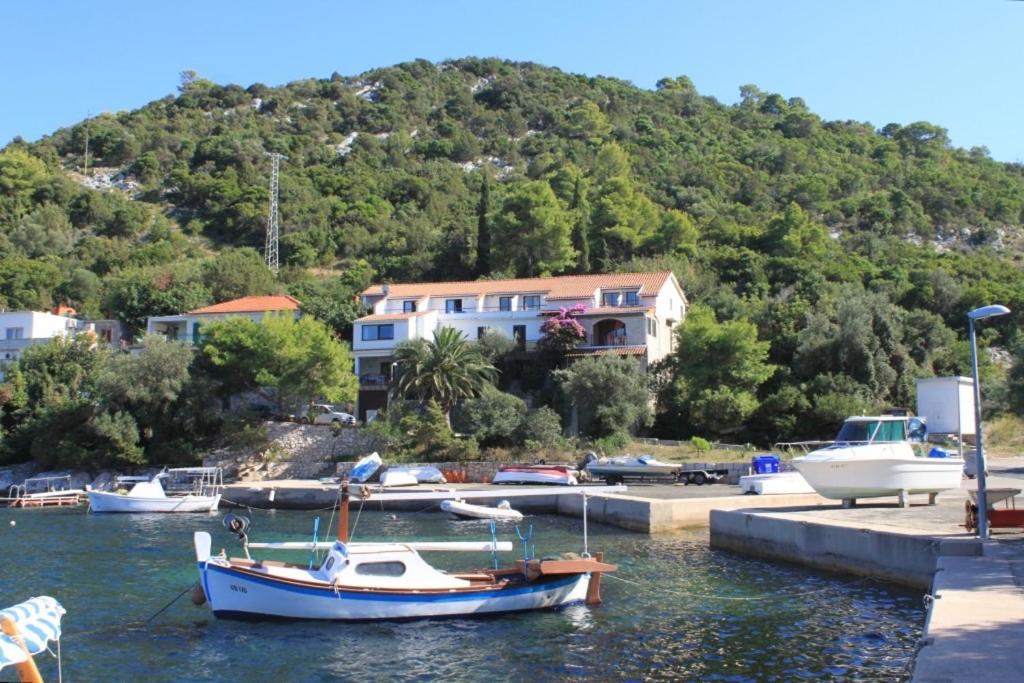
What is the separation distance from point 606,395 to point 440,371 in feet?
32.7

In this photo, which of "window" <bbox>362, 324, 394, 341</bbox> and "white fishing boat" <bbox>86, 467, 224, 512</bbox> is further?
"window" <bbox>362, 324, 394, 341</bbox>

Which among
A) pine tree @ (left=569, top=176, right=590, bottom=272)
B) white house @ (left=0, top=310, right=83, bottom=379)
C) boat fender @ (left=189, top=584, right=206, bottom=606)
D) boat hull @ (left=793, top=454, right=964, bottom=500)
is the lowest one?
boat fender @ (left=189, top=584, right=206, bottom=606)

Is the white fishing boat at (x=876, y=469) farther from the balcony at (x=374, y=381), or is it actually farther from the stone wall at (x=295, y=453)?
the balcony at (x=374, y=381)

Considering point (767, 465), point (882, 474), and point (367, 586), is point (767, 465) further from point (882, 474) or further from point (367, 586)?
point (367, 586)

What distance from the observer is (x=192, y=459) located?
5472 cm

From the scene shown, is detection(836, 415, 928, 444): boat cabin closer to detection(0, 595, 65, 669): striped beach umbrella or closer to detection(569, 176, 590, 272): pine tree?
detection(0, 595, 65, 669): striped beach umbrella

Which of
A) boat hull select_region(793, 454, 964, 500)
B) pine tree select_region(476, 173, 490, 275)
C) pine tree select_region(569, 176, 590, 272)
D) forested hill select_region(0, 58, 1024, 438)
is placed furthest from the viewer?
pine tree select_region(476, 173, 490, 275)

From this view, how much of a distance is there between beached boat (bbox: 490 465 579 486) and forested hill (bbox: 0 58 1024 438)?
1464 cm

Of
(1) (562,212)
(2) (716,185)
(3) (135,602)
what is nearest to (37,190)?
(1) (562,212)

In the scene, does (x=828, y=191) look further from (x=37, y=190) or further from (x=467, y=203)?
(x=37, y=190)

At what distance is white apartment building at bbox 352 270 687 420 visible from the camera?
188ft

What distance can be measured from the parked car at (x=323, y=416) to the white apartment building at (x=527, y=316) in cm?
232

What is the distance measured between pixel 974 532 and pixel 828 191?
9723cm

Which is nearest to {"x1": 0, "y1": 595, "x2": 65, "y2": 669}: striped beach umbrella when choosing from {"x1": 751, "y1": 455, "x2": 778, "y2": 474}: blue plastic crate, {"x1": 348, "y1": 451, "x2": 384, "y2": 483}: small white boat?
{"x1": 751, "y1": 455, "x2": 778, "y2": 474}: blue plastic crate
